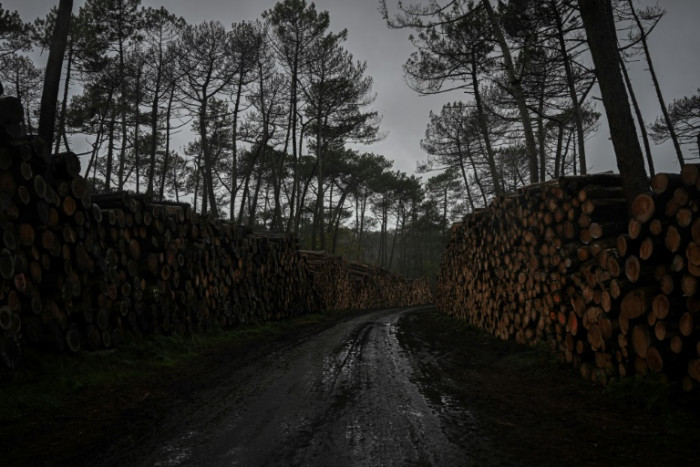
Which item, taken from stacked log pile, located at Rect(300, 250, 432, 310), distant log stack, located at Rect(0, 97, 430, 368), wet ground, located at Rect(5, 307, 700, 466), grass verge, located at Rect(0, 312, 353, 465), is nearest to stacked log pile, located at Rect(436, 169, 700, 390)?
wet ground, located at Rect(5, 307, 700, 466)

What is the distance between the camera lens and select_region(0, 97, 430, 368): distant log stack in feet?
15.2

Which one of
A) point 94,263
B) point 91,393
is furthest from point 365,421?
point 94,263

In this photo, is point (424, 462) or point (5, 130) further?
point (5, 130)

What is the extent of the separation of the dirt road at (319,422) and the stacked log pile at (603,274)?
6.37ft

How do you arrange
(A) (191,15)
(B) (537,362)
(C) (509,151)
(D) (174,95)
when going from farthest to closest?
(C) (509,151)
(D) (174,95)
(A) (191,15)
(B) (537,362)

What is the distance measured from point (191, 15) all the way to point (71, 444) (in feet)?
70.4

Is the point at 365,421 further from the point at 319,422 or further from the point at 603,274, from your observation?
the point at 603,274

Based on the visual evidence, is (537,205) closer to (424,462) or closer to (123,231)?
(424,462)

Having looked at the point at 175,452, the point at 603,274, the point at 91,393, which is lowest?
the point at 175,452

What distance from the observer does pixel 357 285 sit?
1014 inches

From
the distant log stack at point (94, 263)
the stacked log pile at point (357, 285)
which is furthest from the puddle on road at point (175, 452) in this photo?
the stacked log pile at point (357, 285)

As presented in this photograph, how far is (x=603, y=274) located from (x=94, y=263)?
22.0 ft

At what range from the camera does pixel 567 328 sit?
18.0ft

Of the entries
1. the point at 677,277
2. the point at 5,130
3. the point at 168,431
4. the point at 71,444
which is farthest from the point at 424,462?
the point at 5,130
